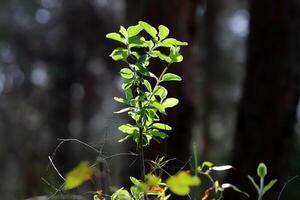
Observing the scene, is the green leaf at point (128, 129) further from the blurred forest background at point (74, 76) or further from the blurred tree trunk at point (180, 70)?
the blurred forest background at point (74, 76)

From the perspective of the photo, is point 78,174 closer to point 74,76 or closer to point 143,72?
point 143,72

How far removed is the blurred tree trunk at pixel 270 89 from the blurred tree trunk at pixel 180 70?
32.6 inches

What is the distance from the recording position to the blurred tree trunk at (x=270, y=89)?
16.7 ft

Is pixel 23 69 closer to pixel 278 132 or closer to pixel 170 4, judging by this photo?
pixel 170 4

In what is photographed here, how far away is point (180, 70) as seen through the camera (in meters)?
6.39

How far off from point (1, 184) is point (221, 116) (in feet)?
28.4

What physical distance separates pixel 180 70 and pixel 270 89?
137cm

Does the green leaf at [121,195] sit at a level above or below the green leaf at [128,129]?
below

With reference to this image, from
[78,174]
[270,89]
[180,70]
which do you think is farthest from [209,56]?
[78,174]

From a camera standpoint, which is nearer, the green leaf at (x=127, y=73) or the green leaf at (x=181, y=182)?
the green leaf at (x=181, y=182)

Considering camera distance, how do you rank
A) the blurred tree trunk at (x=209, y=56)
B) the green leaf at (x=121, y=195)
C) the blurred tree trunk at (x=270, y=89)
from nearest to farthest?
1. the green leaf at (x=121, y=195)
2. the blurred tree trunk at (x=270, y=89)
3. the blurred tree trunk at (x=209, y=56)

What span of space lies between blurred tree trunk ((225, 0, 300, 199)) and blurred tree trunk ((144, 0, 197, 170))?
0.83m

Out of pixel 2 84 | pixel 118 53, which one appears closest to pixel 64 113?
pixel 2 84

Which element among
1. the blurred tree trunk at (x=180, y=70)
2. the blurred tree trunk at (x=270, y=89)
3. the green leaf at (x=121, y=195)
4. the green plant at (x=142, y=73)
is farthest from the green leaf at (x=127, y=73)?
the blurred tree trunk at (x=180, y=70)
